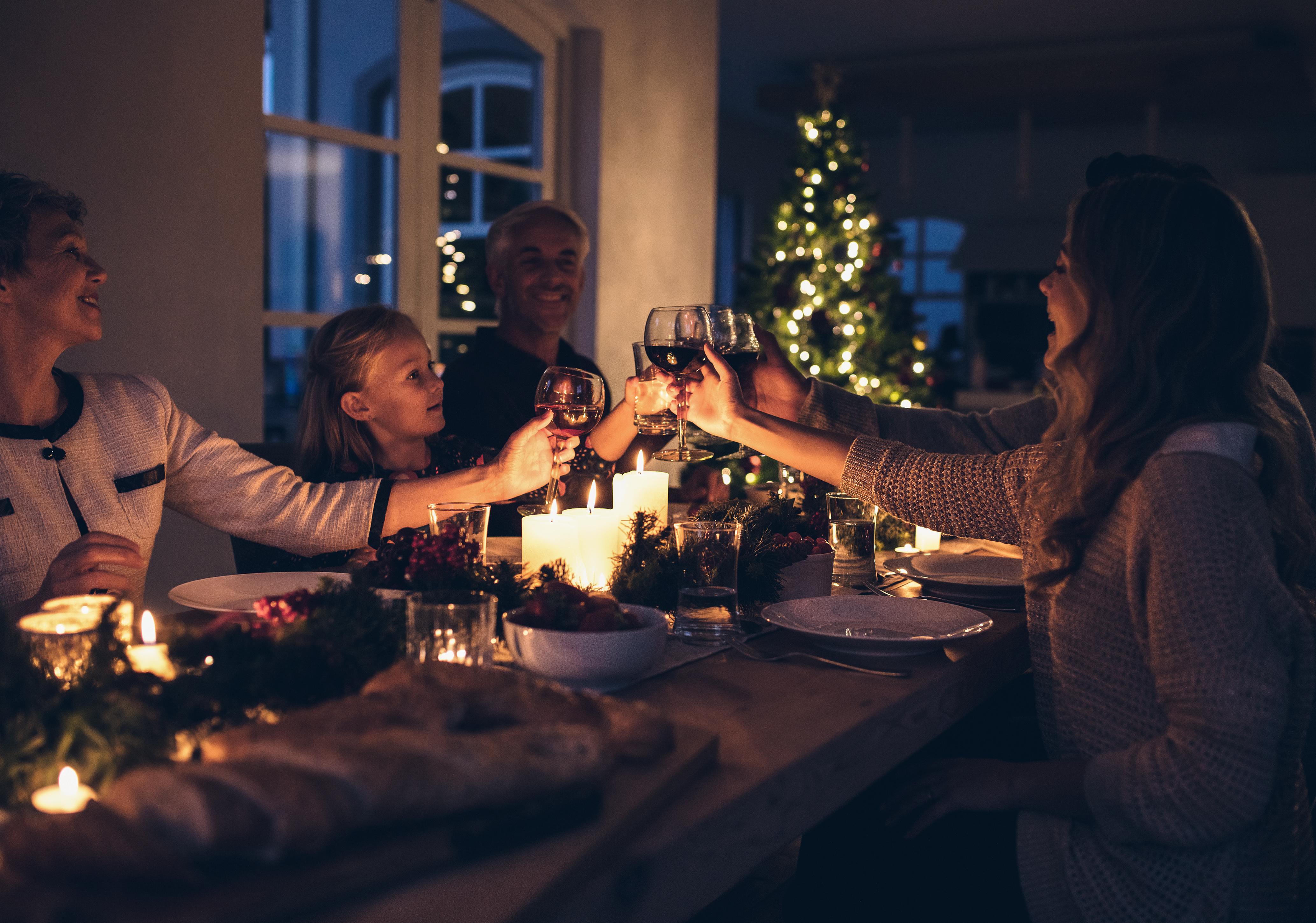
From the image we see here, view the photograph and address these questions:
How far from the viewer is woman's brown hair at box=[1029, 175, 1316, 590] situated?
45.8 inches

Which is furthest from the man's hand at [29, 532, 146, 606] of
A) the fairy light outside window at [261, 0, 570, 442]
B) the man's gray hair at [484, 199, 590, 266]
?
the fairy light outside window at [261, 0, 570, 442]

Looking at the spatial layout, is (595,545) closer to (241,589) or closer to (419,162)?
(241,589)

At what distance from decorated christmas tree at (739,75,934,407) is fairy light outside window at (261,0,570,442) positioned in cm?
128

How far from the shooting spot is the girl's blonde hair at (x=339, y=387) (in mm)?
2178

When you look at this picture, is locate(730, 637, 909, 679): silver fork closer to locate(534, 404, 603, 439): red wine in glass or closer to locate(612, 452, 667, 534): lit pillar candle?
locate(612, 452, 667, 534): lit pillar candle

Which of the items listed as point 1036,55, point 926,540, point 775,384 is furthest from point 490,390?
point 1036,55

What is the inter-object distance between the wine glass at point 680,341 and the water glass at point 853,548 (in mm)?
250

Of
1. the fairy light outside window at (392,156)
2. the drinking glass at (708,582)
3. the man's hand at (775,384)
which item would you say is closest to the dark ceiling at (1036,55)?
the fairy light outside window at (392,156)

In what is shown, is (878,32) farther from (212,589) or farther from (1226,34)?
(212,589)

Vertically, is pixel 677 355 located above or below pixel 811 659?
above

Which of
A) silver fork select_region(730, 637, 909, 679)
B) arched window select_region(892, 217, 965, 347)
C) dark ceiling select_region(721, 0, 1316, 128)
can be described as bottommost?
silver fork select_region(730, 637, 909, 679)

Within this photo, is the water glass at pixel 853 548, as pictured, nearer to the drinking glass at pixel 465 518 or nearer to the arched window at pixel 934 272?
the drinking glass at pixel 465 518

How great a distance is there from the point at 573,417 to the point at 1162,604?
3.03ft

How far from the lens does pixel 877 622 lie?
1.37 metres
